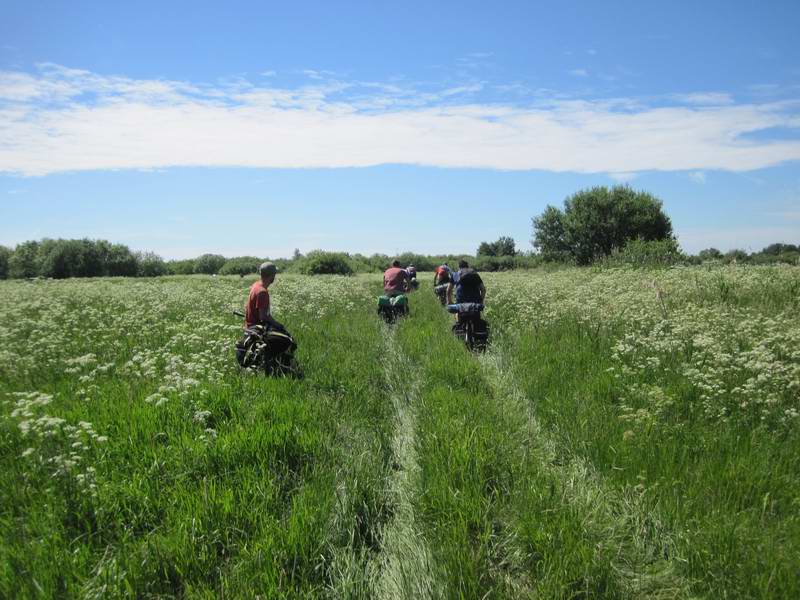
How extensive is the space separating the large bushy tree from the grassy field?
5719 centimetres

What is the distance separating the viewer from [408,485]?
4582 millimetres

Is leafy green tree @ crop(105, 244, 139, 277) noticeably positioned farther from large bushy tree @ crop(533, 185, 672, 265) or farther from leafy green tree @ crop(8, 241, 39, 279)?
large bushy tree @ crop(533, 185, 672, 265)

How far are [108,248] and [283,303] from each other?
65843 millimetres

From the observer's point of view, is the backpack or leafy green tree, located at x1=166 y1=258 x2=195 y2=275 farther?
leafy green tree, located at x1=166 y1=258 x2=195 y2=275

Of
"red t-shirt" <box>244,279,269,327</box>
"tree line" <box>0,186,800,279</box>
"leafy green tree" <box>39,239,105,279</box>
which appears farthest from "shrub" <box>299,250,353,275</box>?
"red t-shirt" <box>244,279,269,327</box>

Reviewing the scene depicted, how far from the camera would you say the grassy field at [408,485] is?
322 cm

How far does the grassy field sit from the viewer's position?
10.6 ft

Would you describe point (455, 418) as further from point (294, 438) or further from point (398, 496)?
point (294, 438)

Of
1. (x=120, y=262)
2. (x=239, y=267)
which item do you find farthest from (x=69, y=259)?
(x=239, y=267)

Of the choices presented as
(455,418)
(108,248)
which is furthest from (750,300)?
(108,248)

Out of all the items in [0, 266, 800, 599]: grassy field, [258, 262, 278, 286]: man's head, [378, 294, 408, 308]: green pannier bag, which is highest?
[258, 262, 278, 286]: man's head

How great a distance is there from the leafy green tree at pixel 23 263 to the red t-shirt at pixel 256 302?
70.5m

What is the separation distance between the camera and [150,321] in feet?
40.9

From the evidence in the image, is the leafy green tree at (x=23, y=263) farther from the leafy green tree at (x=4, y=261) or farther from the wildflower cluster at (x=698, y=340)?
the wildflower cluster at (x=698, y=340)
